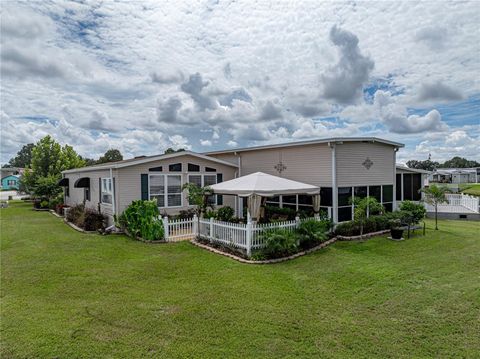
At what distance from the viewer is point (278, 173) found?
14133 millimetres

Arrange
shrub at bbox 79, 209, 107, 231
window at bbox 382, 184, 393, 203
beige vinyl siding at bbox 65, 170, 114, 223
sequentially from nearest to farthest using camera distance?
shrub at bbox 79, 209, 107, 231
window at bbox 382, 184, 393, 203
beige vinyl siding at bbox 65, 170, 114, 223

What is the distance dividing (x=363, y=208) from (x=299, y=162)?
3.26m

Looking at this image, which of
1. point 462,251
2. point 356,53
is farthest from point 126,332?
point 356,53

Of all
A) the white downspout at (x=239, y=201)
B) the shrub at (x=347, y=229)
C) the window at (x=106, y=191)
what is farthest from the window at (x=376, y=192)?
the window at (x=106, y=191)

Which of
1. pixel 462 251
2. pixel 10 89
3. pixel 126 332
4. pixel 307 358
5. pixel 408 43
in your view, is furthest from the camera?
pixel 10 89

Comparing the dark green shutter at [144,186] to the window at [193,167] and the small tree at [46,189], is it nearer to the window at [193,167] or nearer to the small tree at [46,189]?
the window at [193,167]

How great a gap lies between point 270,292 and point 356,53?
1092cm

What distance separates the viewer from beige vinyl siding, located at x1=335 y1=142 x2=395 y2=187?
39.8 feet

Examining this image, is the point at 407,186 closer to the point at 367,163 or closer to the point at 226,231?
the point at 367,163

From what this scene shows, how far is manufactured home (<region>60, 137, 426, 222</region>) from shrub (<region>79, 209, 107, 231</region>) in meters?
0.51

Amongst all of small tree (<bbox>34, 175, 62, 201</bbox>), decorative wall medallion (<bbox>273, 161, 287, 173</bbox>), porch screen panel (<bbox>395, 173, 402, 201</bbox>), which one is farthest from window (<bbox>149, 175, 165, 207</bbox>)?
small tree (<bbox>34, 175, 62, 201</bbox>)

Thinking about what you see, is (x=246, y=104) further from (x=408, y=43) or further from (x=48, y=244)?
(x=48, y=244)

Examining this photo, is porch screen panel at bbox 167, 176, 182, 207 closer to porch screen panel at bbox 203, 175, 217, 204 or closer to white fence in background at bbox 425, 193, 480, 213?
porch screen panel at bbox 203, 175, 217, 204

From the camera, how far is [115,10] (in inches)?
412
